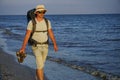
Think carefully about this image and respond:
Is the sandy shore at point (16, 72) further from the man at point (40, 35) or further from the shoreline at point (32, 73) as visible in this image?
the man at point (40, 35)

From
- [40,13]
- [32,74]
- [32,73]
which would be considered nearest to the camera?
[40,13]

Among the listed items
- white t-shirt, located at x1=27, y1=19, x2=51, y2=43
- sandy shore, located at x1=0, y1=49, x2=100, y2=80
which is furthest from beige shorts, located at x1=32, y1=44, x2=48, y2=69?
sandy shore, located at x1=0, y1=49, x2=100, y2=80

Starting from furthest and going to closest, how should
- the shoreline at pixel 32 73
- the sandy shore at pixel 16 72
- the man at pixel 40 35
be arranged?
Answer: the shoreline at pixel 32 73 → the sandy shore at pixel 16 72 → the man at pixel 40 35

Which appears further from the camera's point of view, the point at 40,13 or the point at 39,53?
the point at 39,53

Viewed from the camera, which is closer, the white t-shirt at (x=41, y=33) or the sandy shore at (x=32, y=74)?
the white t-shirt at (x=41, y=33)

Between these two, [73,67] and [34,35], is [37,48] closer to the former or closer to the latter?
[34,35]

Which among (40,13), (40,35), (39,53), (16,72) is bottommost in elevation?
(16,72)

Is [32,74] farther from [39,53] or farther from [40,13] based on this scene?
[40,13]

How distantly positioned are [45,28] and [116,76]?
4.38 metres

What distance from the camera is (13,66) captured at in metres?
11.3

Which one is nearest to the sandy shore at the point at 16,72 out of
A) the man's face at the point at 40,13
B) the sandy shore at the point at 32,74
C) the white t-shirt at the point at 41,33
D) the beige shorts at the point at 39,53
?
the sandy shore at the point at 32,74

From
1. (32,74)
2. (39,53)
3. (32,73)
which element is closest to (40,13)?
(39,53)

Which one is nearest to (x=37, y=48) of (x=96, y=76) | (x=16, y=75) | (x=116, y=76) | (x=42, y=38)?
(x=42, y=38)

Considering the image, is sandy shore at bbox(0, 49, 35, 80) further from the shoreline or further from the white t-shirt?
the white t-shirt
